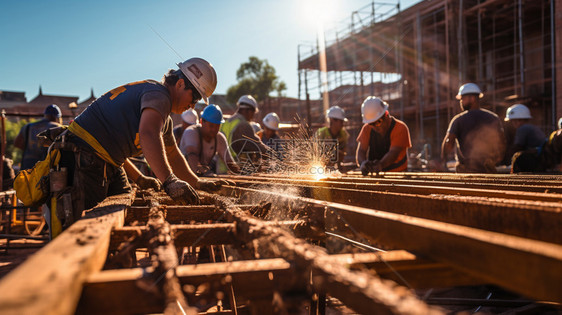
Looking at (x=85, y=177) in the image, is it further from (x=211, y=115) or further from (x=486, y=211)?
(x=211, y=115)

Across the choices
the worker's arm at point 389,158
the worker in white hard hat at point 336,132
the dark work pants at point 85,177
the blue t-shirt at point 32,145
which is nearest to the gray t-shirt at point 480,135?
the worker's arm at point 389,158

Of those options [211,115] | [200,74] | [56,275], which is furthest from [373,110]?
[56,275]

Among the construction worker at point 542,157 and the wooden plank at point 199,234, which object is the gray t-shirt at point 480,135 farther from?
the wooden plank at point 199,234

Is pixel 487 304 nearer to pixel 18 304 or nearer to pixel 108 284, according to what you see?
pixel 108 284

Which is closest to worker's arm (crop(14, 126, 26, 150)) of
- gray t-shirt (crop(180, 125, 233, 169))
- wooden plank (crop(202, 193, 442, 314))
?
gray t-shirt (crop(180, 125, 233, 169))

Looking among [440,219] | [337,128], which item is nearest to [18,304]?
[440,219]

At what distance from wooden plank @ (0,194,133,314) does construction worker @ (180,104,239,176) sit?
4109 millimetres

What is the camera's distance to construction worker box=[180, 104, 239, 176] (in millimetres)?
5570

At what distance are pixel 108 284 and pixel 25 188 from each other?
2.15m

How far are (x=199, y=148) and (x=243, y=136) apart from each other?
85cm

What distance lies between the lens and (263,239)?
134 cm

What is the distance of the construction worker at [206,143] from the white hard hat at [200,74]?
2.34 meters

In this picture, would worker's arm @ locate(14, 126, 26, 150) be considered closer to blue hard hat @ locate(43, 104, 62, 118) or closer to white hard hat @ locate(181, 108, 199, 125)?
blue hard hat @ locate(43, 104, 62, 118)

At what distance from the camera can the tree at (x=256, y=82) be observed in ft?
126
